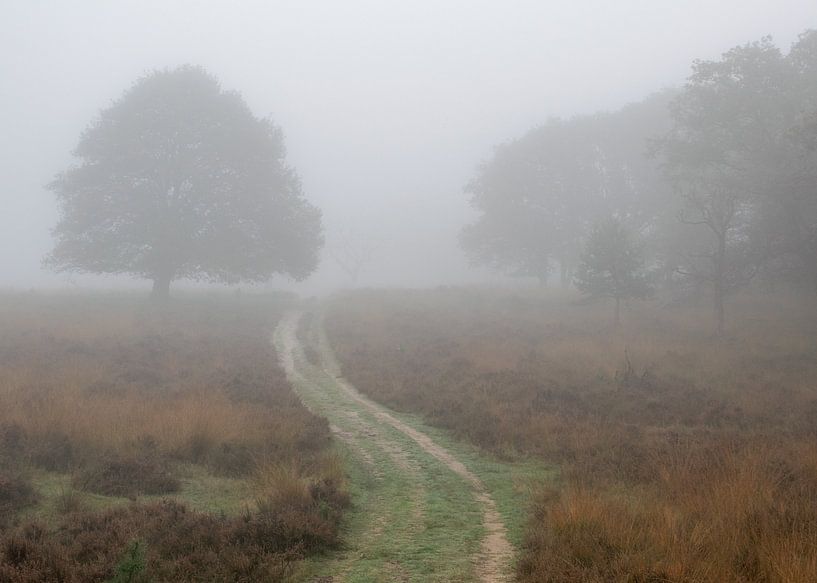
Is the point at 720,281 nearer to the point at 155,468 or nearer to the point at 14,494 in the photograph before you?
the point at 155,468

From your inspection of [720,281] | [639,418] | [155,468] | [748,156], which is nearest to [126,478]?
[155,468]

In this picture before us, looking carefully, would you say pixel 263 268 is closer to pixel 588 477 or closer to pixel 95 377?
pixel 95 377

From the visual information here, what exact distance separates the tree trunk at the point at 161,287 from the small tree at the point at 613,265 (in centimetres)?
2575

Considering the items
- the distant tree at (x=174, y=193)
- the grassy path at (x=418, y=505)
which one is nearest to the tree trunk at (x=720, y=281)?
the grassy path at (x=418, y=505)

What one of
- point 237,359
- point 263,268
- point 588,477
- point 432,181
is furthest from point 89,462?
point 432,181

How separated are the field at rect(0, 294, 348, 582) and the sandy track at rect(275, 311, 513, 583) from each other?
1149 mm

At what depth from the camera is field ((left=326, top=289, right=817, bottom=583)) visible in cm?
629

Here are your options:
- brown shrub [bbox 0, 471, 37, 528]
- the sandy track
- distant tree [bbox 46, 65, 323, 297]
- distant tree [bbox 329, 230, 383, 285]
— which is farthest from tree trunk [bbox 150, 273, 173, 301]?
distant tree [bbox 329, 230, 383, 285]

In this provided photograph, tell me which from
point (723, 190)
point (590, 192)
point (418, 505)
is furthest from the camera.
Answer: point (590, 192)

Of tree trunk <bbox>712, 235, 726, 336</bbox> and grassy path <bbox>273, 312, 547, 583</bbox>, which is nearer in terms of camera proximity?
grassy path <bbox>273, 312, 547, 583</bbox>

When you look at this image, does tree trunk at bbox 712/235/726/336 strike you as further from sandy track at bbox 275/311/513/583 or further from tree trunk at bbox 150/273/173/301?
tree trunk at bbox 150/273/173/301

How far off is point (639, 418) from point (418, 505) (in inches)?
315

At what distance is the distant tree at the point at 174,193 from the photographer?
35.4m

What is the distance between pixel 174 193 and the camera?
36688mm
